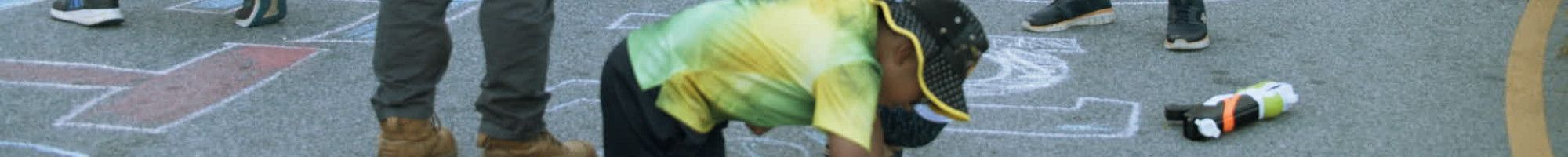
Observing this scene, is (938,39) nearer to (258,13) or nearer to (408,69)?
(408,69)

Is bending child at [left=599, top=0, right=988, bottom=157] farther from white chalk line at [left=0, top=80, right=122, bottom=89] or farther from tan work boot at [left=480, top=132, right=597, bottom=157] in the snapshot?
white chalk line at [left=0, top=80, right=122, bottom=89]

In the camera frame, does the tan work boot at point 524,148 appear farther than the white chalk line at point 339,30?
No

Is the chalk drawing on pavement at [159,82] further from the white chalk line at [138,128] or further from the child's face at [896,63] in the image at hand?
the child's face at [896,63]

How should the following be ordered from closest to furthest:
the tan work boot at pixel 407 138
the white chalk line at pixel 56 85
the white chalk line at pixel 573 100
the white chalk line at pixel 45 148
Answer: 1. the tan work boot at pixel 407 138
2. the white chalk line at pixel 45 148
3. the white chalk line at pixel 573 100
4. the white chalk line at pixel 56 85

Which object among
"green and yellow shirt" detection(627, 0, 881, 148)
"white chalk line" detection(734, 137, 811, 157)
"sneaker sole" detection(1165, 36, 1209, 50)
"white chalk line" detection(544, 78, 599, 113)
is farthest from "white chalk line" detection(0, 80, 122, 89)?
"sneaker sole" detection(1165, 36, 1209, 50)

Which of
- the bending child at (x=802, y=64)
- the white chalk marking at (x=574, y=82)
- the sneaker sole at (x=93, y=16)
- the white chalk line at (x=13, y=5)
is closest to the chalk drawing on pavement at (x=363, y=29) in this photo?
the sneaker sole at (x=93, y=16)

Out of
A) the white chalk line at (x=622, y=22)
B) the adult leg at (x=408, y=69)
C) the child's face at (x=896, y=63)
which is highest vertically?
the child's face at (x=896, y=63)

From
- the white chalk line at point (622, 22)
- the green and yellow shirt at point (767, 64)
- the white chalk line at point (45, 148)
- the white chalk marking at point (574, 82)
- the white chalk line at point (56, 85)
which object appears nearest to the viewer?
the green and yellow shirt at point (767, 64)

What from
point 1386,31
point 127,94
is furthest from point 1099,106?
point 127,94

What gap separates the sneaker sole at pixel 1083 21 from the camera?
5.94 meters

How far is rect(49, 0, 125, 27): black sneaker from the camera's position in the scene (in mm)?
5648

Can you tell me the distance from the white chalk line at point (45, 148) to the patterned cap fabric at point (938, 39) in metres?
1.78

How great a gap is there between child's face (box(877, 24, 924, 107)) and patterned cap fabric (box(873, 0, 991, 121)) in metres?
0.02

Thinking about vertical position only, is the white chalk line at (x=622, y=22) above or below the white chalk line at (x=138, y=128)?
below
